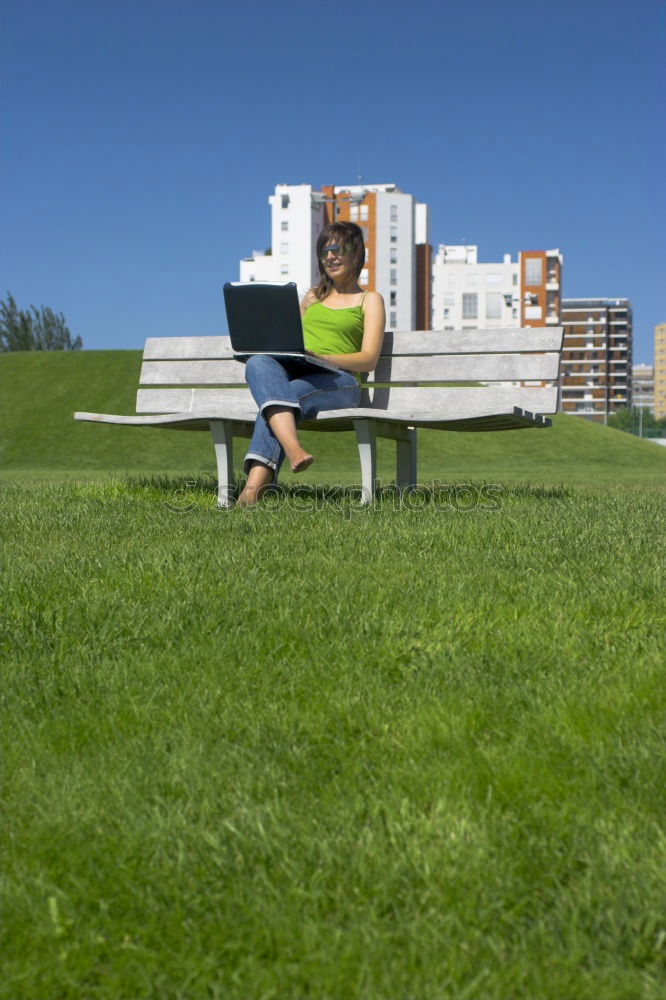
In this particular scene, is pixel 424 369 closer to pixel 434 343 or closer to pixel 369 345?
pixel 434 343

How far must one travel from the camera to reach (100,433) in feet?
75.5

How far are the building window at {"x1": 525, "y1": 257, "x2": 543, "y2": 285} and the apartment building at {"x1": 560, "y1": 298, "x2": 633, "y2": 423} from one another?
39.5 metres

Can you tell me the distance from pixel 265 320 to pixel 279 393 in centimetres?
47

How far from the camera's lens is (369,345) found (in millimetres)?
6652

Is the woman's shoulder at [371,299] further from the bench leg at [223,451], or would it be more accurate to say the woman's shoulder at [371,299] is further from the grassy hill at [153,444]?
the grassy hill at [153,444]

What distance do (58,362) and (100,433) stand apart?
737cm

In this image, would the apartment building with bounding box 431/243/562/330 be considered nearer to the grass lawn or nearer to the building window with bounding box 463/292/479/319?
the building window with bounding box 463/292/479/319

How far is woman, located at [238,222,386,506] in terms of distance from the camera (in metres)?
5.89

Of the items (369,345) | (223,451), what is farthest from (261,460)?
(369,345)

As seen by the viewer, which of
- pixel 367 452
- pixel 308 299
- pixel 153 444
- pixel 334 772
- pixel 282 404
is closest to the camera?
pixel 334 772

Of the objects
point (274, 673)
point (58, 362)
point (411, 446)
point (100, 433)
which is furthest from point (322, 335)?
point (58, 362)

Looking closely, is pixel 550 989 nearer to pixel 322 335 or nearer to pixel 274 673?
pixel 274 673

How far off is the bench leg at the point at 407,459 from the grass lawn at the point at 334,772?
11.2 ft

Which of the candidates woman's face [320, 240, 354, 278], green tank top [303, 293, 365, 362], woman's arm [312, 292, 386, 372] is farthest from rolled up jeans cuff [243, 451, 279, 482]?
woman's face [320, 240, 354, 278]
